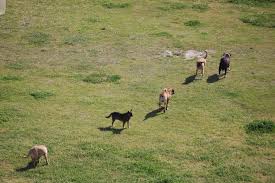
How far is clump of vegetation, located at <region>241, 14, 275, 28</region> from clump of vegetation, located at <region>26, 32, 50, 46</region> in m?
12.4

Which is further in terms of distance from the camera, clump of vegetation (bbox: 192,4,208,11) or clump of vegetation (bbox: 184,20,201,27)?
clump of vegetation (bbox: 192,4,208,11)

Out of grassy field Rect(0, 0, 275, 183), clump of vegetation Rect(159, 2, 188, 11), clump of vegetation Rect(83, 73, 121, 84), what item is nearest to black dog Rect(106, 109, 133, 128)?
grassy field Rect(0, 0, 275, 183)

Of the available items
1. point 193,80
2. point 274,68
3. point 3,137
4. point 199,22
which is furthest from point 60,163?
point 199,22

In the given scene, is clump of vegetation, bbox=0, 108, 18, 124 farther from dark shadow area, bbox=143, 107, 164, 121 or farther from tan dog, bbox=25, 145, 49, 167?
dark shadow area, bbox=143, 107, 164, 121

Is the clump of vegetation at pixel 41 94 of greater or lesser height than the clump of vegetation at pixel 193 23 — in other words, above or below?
below

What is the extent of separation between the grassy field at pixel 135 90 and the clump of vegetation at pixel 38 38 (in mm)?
56

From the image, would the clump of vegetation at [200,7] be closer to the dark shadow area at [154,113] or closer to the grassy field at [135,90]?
the grassy field at [135,90]

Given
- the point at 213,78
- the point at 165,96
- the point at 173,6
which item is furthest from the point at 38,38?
the point at 165,96

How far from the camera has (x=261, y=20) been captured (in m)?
30.8

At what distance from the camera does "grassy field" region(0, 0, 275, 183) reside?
54.0ft

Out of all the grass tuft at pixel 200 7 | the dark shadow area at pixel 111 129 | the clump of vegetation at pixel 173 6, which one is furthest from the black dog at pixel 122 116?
the grass tuft at pixel 200 7

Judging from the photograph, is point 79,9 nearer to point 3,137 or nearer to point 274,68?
point 274,68

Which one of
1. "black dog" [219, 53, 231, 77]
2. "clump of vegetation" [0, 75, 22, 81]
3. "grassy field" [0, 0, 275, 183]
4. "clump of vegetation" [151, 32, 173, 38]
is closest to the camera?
"grassy field" [0, 0, 275, 183]

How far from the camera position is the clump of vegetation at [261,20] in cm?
3027
